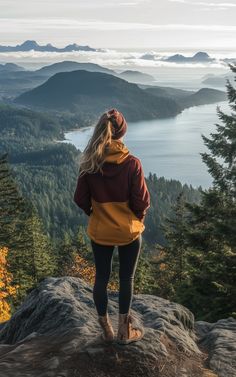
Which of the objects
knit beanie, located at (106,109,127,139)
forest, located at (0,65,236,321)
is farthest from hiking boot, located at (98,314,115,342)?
knit beanie, located at (106,109,127,139)

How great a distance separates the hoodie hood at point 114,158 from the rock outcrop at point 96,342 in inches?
105

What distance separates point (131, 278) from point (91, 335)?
1264mm

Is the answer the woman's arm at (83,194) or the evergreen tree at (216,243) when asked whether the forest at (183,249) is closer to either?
the evergreen tree at (216,243)

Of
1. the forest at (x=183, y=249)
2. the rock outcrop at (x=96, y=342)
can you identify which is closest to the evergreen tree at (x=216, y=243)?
the forest at (x=183, y=249)

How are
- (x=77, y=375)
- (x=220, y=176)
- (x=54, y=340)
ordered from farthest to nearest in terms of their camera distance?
(x=220, y=176) → (x=54, y=340) → (x=77, y=375)

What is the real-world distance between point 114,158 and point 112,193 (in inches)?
20.2

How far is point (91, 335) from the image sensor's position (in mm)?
7375

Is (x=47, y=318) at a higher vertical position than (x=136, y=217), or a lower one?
lower

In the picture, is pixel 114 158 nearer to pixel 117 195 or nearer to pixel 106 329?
pixel 117 195

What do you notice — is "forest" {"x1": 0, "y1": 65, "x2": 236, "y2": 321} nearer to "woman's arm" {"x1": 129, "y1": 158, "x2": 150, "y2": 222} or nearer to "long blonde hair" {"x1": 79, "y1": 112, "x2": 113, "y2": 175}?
"long blonde hair" {"x1": 79, "y1": 112, "x2": 113, "y2": 175}

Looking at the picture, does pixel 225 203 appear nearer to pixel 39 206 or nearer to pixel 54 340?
pixel 54 340

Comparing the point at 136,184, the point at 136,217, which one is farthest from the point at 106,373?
the point at 136,184

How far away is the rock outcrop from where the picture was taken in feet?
21.7

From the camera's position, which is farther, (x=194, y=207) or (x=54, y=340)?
(x=194, y=207)
